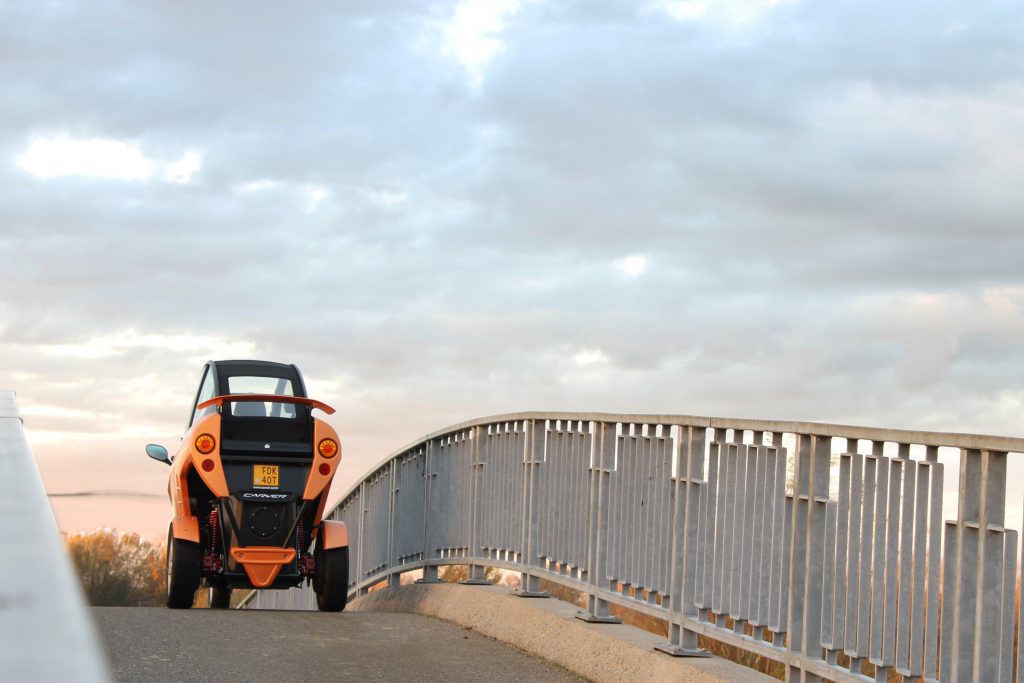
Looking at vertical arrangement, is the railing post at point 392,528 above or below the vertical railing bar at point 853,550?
below

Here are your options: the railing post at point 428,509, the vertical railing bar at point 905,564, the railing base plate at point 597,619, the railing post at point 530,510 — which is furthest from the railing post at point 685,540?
the railing post at point 428,509

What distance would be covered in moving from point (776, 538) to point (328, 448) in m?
6.40

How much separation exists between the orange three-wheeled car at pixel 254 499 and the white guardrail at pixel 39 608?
961 cm

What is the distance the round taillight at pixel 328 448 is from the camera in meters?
11.7

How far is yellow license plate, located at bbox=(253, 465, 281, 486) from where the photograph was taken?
37.9 feet

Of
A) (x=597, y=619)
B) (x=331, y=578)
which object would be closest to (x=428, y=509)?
(x=331, y=578)

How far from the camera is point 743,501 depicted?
21.3ft

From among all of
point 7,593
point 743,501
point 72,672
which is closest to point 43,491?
point 7,593

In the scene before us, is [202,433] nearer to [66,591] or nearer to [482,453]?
[482,453]

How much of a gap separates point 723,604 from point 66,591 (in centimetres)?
547

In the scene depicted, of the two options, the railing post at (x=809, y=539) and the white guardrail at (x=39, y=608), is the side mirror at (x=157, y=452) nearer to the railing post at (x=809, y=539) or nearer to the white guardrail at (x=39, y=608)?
the railing post at (x=809, y=539)

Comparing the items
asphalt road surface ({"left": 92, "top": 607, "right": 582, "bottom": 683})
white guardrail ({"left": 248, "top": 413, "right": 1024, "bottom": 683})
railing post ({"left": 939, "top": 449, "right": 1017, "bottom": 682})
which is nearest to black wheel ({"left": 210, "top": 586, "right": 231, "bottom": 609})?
asphalt road surface ({"left": 92, "top": 607, "right": 582, "bottom": 683})

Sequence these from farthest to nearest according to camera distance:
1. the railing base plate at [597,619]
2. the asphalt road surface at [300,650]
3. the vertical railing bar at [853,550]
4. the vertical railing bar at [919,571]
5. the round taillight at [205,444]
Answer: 1. the round taillight at [205,444]
2. the railing base plate at [597,619]
3. the asphalt road surface at [300,650]
4. the vertical railing bar at [853,550]
5. the vertical railing bar at [919,571]

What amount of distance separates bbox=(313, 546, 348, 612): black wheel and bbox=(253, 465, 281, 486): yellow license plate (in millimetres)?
1101
